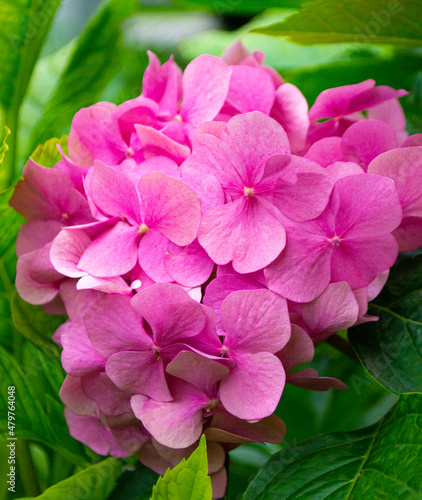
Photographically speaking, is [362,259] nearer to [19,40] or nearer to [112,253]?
[112,253]

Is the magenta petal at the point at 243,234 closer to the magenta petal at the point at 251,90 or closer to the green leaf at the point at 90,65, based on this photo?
the magenta petal at the point at 251,90

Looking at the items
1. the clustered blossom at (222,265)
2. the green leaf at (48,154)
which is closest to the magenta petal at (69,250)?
the clustered blossom at (222,265)

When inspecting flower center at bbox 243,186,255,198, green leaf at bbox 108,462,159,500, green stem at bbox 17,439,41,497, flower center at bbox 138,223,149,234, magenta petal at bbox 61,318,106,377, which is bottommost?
green stem at bbox 17,439,41,497

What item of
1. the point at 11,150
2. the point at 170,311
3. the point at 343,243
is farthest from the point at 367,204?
the point at 11,150

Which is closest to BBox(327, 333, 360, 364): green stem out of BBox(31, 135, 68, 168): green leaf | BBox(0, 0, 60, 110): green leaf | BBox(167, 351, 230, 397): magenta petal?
BBox(167, 351, 230, 397): magenta petal

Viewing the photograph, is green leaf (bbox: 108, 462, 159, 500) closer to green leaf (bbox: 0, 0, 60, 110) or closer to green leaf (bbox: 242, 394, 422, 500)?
green leaf (bbox: 242, 394, 422, 500)
